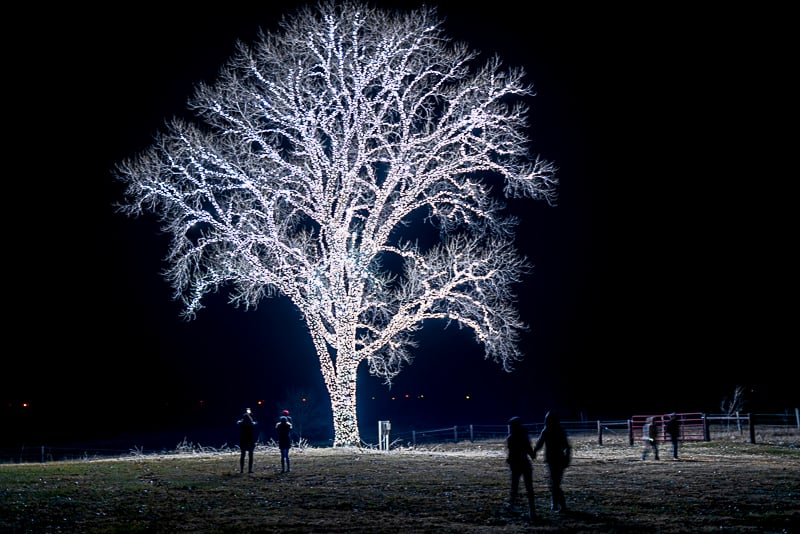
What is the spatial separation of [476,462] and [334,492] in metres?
7.79

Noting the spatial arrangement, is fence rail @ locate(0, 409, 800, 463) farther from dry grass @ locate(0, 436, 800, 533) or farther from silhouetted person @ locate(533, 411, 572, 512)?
silhouetted person @ locate(533, 411, 572, 512)

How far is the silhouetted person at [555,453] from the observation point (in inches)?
505

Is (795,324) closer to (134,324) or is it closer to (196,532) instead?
(134,324)

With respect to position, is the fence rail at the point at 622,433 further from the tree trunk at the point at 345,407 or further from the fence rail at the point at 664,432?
the tree trunk at the point at 345,407

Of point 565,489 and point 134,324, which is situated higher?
point 134,324

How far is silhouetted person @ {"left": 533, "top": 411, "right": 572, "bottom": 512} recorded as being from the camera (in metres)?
12.8

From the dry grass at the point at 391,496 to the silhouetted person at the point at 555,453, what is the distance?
1.05ft

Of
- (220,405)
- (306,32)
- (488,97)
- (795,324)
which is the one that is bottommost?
(220,405)

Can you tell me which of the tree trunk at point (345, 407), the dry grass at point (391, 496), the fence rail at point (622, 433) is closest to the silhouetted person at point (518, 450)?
the dry grass at point (391, 496)

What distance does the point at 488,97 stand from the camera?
2716 centimetres

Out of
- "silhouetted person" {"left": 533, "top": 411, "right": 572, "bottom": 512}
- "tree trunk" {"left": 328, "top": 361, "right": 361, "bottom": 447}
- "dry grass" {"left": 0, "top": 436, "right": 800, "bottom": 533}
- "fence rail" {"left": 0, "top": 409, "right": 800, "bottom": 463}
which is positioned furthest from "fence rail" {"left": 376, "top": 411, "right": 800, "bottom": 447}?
"silhouetted person" {"left": 533, "top": 411, "right": 572, "bottom": 512}

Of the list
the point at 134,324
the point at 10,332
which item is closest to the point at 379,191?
the point at 10,332

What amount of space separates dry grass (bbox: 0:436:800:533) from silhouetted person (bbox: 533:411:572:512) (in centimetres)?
32

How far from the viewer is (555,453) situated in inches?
506
